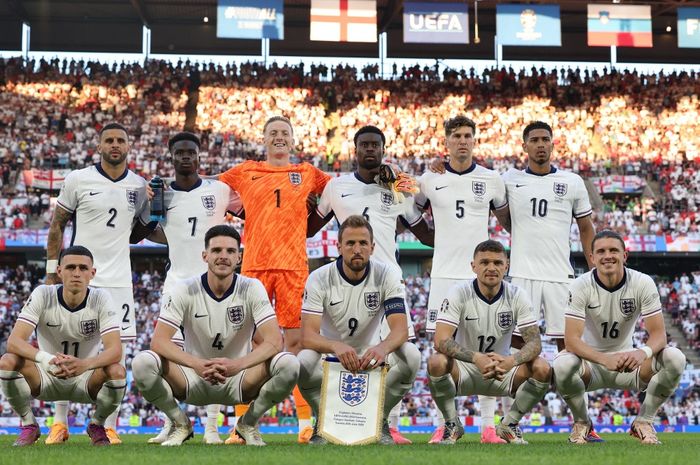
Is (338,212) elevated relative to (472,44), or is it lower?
lower

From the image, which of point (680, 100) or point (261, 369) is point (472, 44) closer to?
point (680, 100)

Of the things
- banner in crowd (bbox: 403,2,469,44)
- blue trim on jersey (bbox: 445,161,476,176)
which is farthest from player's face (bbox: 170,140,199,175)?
banner in crowd (bbox: 403,2,469,44)

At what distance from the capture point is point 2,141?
26953 millimetres

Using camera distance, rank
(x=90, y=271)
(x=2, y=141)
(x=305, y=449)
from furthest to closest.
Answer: (x=2, y=141)
(x=90, y=271)
(x=305, y=449)

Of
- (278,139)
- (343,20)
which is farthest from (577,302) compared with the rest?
(343,20)

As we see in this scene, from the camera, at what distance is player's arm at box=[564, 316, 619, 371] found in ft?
21.8

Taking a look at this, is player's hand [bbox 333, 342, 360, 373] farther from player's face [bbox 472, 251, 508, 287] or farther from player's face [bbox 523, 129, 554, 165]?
player's face [bbox 523, 129, 554, 165]

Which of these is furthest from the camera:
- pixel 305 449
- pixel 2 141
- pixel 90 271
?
pixel 2 141

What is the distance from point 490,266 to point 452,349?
26.5 inches

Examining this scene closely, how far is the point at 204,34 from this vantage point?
30.7 meters

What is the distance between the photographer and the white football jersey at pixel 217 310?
6.64 metres

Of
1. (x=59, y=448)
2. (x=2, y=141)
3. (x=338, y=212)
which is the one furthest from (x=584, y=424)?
(x=2, y=141)

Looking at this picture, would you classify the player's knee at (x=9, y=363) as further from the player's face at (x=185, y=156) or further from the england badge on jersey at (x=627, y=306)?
the england badge on jersey at (x=627, y=306)

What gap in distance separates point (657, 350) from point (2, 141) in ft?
78.3
